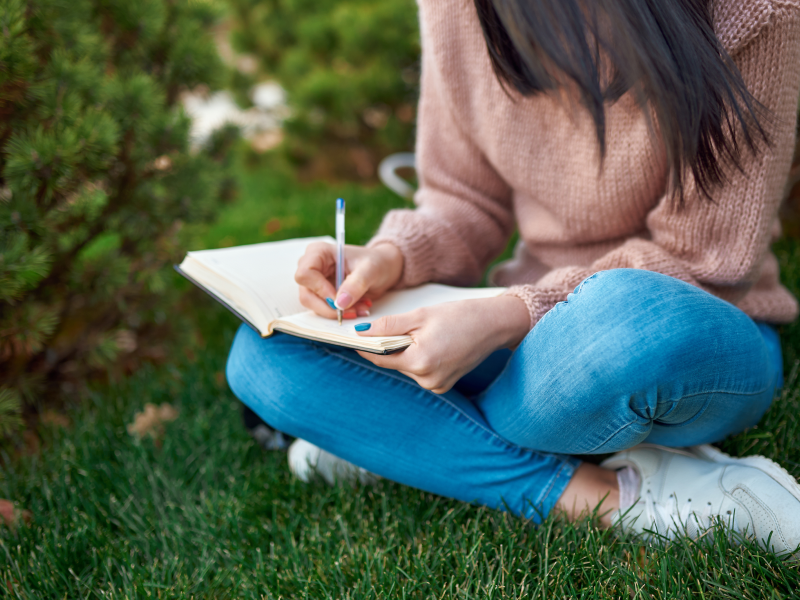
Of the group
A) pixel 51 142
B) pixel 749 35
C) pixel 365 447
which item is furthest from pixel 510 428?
pixel 51 142

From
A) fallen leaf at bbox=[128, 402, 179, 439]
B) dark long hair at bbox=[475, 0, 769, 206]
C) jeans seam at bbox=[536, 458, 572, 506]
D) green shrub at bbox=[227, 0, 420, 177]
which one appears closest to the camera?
dark long hair at bbox=[475, 0, 769, 206]

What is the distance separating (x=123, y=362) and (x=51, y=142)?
0.67 m

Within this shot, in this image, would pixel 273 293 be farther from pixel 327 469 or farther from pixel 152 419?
pixel 152 419

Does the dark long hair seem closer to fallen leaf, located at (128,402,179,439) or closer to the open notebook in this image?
the open notebook

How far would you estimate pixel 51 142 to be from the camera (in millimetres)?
1181

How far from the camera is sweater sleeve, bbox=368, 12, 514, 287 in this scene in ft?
3.86

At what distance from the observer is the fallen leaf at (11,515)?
106 centimetres

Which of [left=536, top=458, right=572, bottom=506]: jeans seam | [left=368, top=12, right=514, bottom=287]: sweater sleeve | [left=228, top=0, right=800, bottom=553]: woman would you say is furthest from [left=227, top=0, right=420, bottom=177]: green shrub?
[left=536, top=458, right=572, bottom=506]: jeans seam

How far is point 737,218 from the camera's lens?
92 cm

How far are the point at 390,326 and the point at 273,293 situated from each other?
27cm

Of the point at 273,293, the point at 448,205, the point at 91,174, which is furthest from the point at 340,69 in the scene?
the point at 273,293

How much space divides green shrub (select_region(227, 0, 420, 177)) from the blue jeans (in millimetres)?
2157

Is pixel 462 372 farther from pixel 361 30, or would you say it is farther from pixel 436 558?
pixel 361 30

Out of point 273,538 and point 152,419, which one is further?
point 152,419
